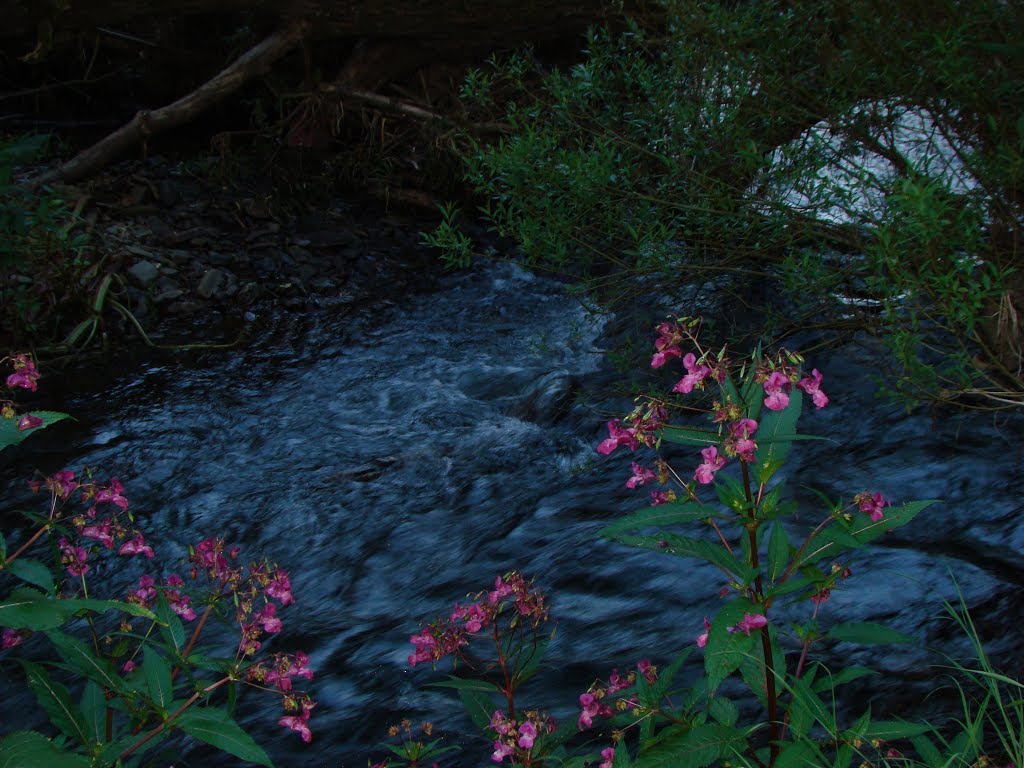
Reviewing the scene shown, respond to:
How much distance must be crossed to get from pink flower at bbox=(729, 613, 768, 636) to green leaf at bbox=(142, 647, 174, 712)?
980mm

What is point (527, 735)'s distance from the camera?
1.79 meters

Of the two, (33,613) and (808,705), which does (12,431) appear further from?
(808,705)

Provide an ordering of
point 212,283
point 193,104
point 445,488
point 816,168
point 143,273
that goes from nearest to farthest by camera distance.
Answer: point 816,168
point 445,488
point 143,273
point 212,283
point 193,104

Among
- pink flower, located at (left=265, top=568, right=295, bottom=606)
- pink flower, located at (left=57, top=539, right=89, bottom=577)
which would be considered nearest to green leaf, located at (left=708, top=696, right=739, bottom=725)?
pink flower, located at (left=265, top=568, right=295, bottom=606)

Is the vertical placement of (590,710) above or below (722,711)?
below

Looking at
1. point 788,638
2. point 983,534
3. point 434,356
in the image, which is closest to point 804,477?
point 983,534

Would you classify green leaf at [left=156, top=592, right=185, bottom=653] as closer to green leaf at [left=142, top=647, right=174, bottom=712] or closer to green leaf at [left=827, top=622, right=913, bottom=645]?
green leaf at [left=142, top=647, right=174, bottom=712]

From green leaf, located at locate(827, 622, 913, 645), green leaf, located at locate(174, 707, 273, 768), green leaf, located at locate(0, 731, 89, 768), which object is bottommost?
green leaf, located at locate(174, 707, 273, 768)

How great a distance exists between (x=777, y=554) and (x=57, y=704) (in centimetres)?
130

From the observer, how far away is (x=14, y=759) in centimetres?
138

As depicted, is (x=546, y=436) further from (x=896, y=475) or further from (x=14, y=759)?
(x=14, y=759)

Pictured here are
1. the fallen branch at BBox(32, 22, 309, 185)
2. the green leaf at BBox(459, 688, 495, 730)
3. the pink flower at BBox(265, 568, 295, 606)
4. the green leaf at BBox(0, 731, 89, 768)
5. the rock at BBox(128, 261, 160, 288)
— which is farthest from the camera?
the fallen branch at BBox(32, 22, 309, 185)

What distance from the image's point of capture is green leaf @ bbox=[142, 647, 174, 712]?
1.68 metres

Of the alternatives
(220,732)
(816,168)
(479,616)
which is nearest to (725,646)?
(479,616)
